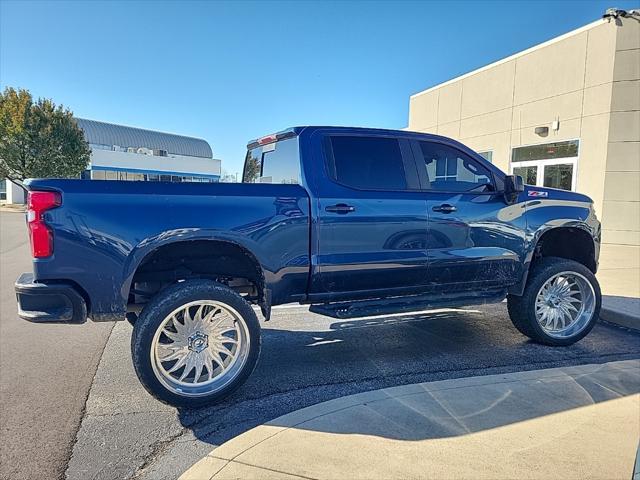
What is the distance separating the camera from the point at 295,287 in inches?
152

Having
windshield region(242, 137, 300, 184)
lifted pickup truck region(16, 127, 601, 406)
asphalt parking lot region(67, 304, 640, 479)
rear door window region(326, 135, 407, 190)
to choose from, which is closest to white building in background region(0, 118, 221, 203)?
windshield region(242, 137, 300, 184)

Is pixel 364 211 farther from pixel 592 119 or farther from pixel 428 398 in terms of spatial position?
pixel 592 119

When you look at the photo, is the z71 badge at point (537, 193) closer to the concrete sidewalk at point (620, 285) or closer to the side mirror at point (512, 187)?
the side mirror at point (512, 187)

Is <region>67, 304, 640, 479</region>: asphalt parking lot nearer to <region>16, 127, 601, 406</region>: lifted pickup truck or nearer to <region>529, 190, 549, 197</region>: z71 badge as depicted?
<region>16, 127, 601, 406</region>: lifted pickup truck

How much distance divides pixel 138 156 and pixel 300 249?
47.3 meters

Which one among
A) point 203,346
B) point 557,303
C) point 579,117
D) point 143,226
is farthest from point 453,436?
point 579,117

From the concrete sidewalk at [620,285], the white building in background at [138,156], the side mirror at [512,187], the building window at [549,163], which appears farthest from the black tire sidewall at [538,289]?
the white building in background at [138,156]

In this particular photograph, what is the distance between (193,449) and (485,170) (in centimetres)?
367

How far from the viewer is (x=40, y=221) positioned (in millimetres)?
3086

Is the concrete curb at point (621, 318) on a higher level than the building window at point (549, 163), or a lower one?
lower

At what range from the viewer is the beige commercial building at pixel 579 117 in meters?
12.3

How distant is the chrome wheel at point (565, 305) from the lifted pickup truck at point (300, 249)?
14 millimetres

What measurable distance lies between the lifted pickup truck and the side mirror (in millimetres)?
18

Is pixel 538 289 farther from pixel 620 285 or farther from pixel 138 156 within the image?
pixel 138 156
